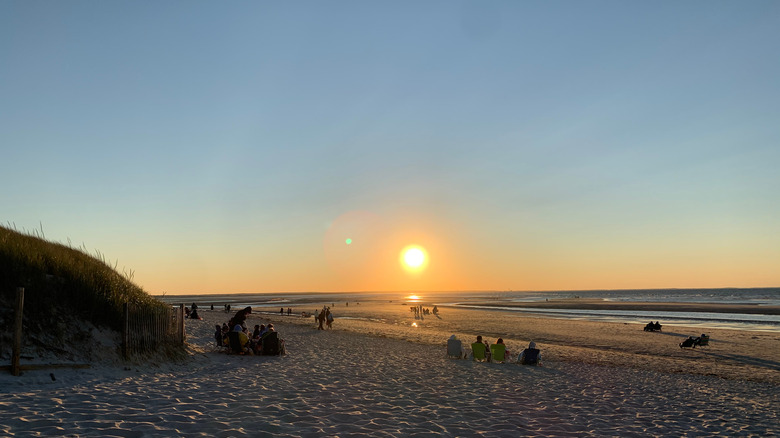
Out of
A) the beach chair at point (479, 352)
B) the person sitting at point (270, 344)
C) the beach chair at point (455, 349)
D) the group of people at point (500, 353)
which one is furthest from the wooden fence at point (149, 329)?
the beach chair at point (479, 352)

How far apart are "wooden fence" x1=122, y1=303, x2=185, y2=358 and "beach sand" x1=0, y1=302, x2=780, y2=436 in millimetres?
709

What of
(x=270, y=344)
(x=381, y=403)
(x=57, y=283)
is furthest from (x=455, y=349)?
(x=57, y=283)

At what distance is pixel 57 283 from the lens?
13.1 metres

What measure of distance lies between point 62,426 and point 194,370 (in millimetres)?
6467

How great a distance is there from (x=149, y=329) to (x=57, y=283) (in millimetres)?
2714

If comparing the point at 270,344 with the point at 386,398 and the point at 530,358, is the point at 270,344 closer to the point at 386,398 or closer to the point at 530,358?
the point at 386,398

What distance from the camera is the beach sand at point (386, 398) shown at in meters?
8.05

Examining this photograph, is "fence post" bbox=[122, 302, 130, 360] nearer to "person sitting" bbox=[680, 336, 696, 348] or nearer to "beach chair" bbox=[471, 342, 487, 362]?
"beach chair" bbox=[471, 342, 487, 362]

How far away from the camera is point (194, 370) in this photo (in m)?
13.6

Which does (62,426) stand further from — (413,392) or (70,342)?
(413,392)

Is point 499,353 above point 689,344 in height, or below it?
above

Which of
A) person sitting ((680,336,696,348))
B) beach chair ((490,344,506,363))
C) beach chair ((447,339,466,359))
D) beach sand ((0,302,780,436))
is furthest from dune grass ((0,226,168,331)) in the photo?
person sitting ((680,336,696,348))

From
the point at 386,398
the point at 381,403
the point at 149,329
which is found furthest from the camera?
the point at 149,329

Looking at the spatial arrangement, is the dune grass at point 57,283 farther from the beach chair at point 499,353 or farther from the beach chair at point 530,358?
the beach chair at point 530,358
